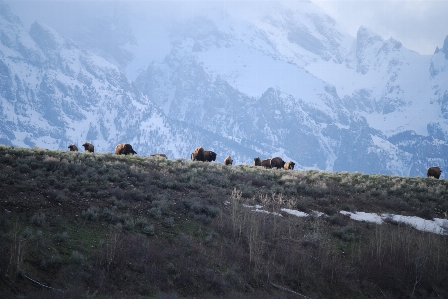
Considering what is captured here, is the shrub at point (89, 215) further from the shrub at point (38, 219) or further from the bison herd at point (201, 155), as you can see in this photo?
the bison herd at point (201, 155)

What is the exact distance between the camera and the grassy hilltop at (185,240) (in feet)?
41.0

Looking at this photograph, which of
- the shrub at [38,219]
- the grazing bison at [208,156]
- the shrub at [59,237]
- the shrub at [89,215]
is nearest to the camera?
the shrub at [59,237]

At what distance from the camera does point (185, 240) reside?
15195 millimetres

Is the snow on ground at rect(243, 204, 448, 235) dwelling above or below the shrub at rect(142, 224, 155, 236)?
above

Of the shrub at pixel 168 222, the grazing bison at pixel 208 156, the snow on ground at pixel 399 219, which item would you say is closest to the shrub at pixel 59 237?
the shrub at pixel 168 222

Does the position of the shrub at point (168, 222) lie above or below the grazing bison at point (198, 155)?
below

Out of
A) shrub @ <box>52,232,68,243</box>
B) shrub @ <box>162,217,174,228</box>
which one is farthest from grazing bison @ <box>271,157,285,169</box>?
shrub @ <box>52,232,68,243</box>

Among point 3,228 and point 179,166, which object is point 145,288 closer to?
point 3,228

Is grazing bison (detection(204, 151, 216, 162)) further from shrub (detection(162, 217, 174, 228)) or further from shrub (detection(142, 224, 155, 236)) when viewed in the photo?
shrub (detection(142, 224, 155, 236))

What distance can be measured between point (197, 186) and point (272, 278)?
714 centimetres

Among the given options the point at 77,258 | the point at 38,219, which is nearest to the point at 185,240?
the point at 77,258

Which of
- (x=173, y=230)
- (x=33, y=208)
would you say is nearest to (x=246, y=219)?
(x=173, y=230)

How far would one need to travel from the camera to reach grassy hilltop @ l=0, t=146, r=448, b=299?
12484 mm

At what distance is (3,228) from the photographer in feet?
42.0
